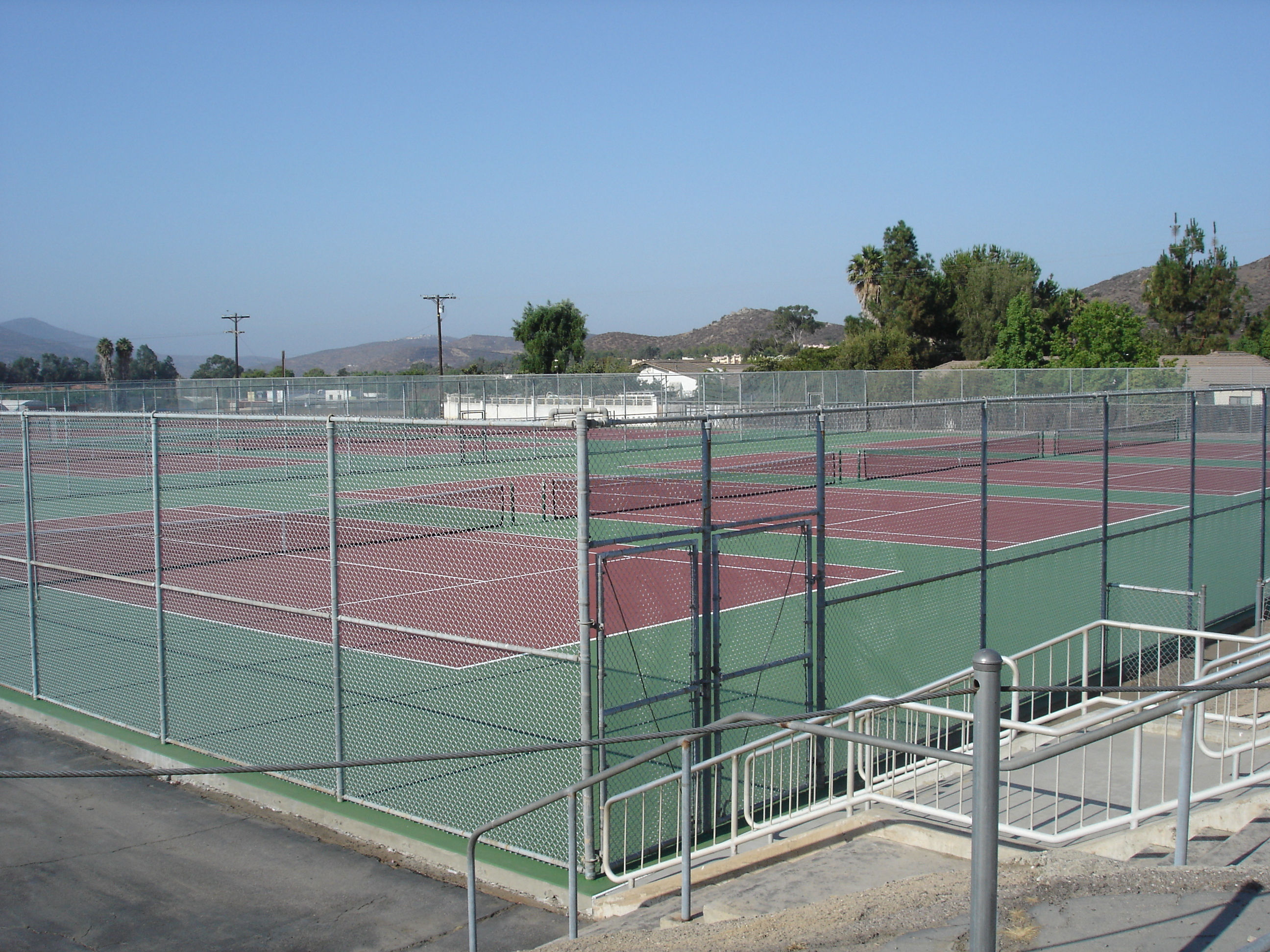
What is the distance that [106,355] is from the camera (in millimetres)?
98000

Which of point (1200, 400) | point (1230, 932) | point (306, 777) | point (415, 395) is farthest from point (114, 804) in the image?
point (415, 395)

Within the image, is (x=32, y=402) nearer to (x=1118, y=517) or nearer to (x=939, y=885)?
(x=1118, y=517)

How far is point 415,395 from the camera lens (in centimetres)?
4897

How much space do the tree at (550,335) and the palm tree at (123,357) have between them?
119 feet

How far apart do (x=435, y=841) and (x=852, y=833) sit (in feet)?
10.9

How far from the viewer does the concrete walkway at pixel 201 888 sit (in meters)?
7.20

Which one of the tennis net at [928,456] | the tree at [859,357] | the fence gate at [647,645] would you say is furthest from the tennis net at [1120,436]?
the tree at [859,357]

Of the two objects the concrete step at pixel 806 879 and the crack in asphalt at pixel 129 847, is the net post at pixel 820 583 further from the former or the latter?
the crack in asphalt at pixel 129 847

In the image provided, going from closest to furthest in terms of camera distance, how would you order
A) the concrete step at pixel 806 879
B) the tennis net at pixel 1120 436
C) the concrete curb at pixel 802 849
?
1. the concrete step at pixel 806 879
2. the concrete curb at pixel 802 849
3. the tennis net at pixel 1120 436

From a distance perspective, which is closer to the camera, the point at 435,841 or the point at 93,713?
the point at 435,841

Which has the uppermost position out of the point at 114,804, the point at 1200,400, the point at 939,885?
the point at 1200,400

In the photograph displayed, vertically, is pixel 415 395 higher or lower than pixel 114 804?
higher

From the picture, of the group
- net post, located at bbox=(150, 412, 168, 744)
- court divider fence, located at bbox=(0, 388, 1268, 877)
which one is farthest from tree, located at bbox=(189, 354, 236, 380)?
net post, located at bbox=(150, 412, 168, 744)

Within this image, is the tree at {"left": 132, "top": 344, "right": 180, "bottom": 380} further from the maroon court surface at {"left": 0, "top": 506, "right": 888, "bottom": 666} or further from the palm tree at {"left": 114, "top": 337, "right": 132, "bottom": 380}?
the maroon court surface at {"left": 0, "top": 506, "right": 888, "bottom": 666}
